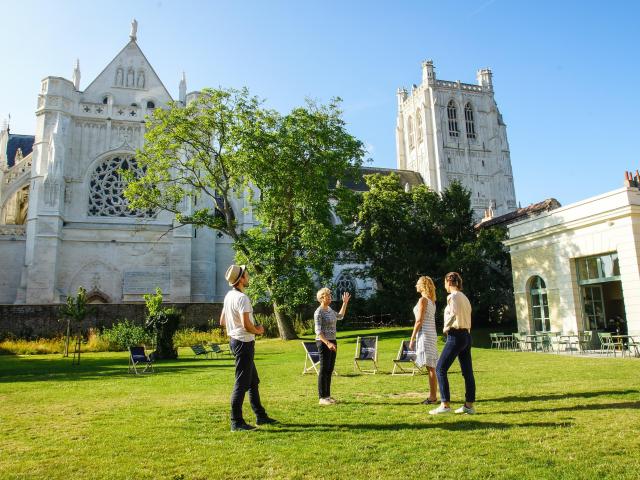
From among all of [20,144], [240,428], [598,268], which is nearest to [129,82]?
[20,144]

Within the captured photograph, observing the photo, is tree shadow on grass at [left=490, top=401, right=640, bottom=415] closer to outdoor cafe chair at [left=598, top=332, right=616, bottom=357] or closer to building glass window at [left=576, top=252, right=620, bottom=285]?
outdoor cafe chair at [left=598, top=332, right=616, bottom=357]

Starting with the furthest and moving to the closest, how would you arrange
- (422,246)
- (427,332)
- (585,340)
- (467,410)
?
(422,246)
(585,340)
(427,332)
(467,410)

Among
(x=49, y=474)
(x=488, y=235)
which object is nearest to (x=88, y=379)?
(x=49, y=474)

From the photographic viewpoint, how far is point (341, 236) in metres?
23.6

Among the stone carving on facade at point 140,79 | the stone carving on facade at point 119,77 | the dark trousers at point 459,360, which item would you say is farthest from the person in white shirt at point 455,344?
the stone carving on facade at point 119,77

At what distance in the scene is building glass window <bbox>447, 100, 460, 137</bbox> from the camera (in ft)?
215

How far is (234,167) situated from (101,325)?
10.1 meters

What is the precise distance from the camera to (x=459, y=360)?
5934 mm

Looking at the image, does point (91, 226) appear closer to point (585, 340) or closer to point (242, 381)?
point (585, 340)

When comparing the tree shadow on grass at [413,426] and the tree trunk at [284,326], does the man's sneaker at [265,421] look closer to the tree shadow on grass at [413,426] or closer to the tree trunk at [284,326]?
the tree shadow on grass at [413,426]

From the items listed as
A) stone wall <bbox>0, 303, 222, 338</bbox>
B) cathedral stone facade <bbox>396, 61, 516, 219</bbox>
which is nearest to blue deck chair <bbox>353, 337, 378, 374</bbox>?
stone wall <bbox>0, 303, 222, 338</bbox>

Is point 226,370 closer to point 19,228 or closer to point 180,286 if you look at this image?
point 180,286

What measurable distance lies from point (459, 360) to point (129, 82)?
38.3 m

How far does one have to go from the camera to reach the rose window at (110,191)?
113 feet
